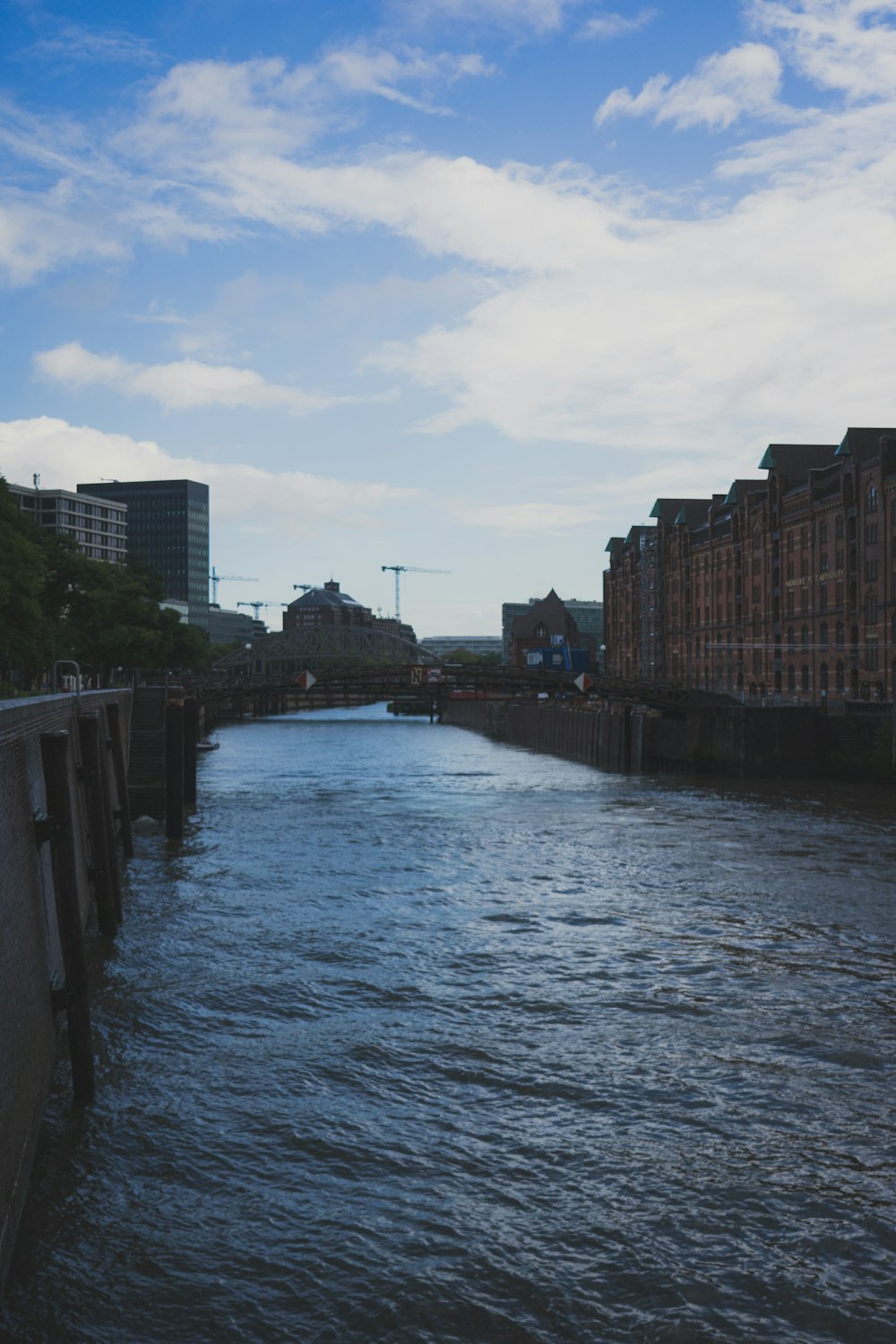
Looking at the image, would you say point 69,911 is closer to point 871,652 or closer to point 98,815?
point 98,815

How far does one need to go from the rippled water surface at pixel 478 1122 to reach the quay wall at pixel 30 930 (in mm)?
870

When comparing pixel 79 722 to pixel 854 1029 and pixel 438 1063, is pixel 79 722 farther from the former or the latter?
pixel 854 1029

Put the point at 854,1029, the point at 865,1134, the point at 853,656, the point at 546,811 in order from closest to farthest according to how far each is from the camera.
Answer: the point at 865,1134, the point at 854,1029, the point at 546,811, the point at 853,656

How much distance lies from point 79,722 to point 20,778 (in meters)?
8.05

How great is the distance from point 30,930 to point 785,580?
3006 inches

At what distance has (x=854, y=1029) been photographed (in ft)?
57.9

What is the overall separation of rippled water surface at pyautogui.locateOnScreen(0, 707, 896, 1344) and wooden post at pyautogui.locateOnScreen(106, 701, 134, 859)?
3193mm

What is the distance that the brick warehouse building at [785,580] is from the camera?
69375 millimetres

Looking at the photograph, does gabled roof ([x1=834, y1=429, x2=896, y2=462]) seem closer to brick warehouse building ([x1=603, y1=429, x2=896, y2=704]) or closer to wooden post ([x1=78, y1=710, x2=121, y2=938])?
brick warehouse building ([x1=603, y1=429, x2=896, y2=704])

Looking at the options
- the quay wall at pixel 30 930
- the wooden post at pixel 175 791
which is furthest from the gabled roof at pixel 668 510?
the quay wall at pixel 30 930

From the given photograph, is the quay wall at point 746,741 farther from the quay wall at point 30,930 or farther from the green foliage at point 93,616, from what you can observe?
the quay wall at point 30,930

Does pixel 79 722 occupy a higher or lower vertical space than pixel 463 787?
higher

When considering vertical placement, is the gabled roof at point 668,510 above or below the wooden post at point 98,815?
above

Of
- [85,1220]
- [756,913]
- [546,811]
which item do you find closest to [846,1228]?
[85,1220]
